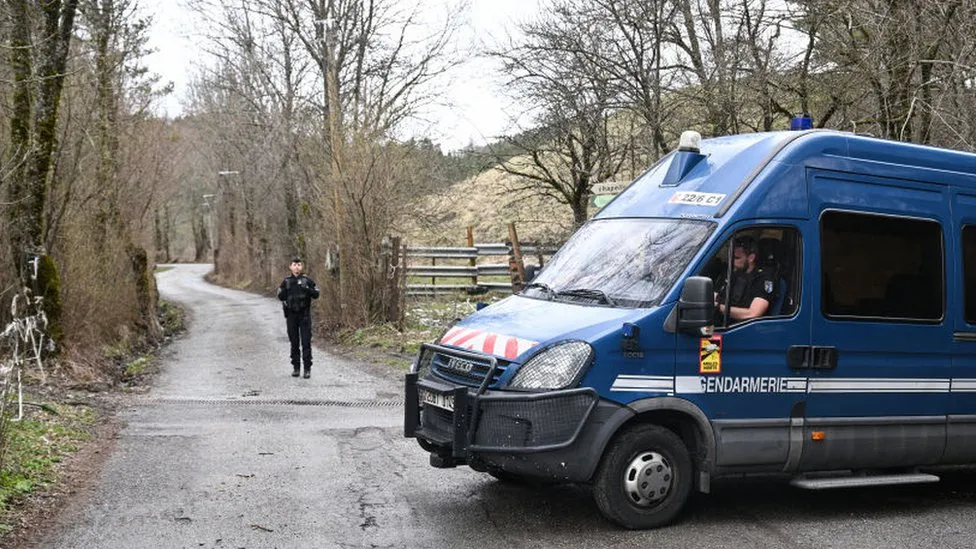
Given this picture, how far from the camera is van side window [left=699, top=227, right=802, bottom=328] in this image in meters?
6.68

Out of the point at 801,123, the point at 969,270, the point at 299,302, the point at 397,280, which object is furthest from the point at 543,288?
the point at 397,280

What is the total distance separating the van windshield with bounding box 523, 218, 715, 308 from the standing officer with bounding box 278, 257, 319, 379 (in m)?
8.16

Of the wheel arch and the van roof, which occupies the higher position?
the van roof

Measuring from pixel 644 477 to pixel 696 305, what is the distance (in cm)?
119

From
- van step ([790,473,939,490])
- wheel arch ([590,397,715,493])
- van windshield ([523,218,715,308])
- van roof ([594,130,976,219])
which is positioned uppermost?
van roof ([594,130,976,219])

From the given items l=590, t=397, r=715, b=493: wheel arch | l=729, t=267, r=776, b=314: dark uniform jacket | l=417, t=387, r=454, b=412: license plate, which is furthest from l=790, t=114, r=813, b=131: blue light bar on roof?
l=417, t=387, r=454, b=412: license plate

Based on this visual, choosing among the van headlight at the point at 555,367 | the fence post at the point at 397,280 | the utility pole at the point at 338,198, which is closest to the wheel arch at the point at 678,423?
the van headlight at the point at 555,367

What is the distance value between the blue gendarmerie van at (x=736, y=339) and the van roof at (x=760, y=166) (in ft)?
0.05

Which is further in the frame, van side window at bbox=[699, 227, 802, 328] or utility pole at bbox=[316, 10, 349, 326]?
utility pole at bbox=[316, 10, 349, 326]

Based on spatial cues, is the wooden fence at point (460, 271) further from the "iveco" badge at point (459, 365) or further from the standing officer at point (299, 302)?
the "iveco" badge at point (459, 365)

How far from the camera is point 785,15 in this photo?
16.5 metres

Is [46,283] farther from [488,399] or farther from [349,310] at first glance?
[488,399]

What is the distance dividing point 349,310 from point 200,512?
49.0 feet

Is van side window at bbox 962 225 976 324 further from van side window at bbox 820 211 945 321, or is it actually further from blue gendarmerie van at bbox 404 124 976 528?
van side window at bbox 820 211 945 321
